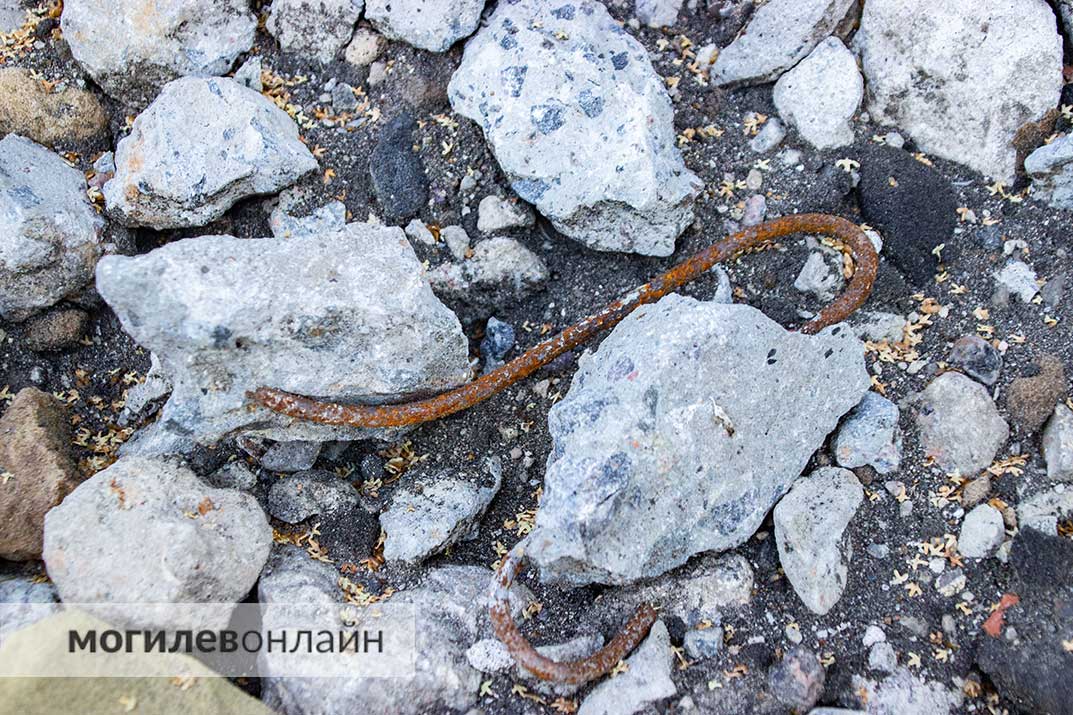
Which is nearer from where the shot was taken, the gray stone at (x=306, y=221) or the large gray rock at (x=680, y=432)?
the large gray rock at (x=680, y=432)

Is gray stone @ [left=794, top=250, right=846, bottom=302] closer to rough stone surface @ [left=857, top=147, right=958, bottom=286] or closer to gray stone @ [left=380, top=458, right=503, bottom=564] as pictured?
rough stone surface @ [left=857, top=147, right=958, bottom=286]

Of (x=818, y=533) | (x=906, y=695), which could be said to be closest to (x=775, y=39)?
(x=818, y=533)

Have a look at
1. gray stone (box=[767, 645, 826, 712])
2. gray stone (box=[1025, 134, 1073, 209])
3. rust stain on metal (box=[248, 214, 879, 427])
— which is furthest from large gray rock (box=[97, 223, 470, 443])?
gray stone (box=[1025, 134, 1073, 209])

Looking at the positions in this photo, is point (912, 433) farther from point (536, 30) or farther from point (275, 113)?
point (275, 113)

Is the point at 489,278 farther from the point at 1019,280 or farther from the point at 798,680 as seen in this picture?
the point at 1019,280

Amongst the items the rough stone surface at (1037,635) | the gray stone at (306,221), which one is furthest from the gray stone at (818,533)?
the gray stone at (306,221)

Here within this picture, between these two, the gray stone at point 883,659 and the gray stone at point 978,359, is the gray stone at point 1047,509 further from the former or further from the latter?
the gray stone at point 883,659
